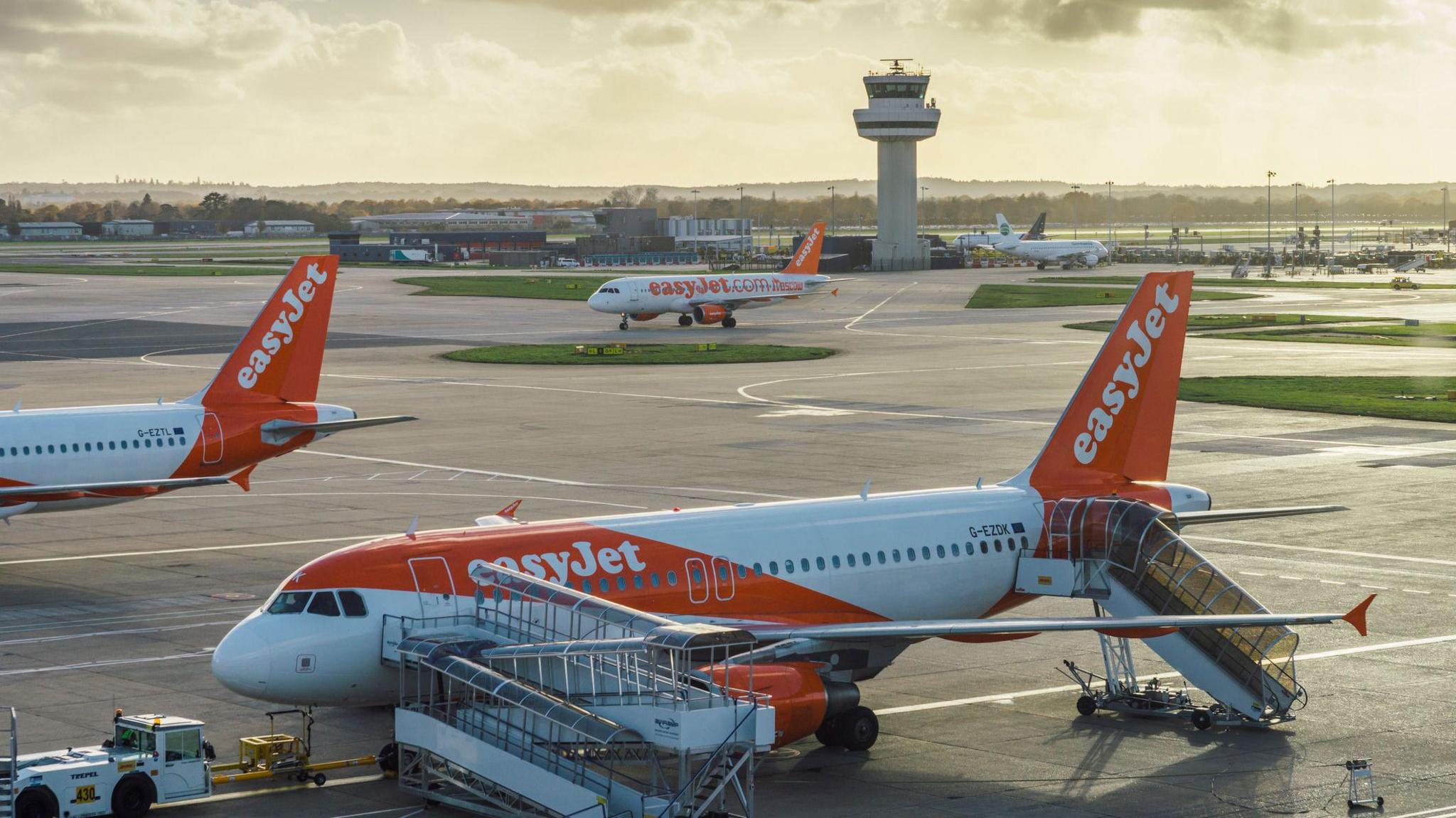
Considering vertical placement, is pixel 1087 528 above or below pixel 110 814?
above

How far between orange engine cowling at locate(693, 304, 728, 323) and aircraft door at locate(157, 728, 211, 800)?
359 ft

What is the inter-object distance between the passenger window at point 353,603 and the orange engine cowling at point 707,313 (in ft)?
354

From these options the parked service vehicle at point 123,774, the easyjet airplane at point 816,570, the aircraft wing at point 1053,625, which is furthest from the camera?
the easyjet airplane at point 816,570

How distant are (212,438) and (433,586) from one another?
23711 millimetres

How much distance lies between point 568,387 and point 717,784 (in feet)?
232

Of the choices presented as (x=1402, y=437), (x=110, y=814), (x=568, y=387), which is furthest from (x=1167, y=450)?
(x=568, y=387)

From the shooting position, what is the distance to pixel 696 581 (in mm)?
30938

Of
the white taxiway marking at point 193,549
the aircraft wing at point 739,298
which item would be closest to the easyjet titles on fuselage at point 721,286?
the aircraft wing at point 739,298

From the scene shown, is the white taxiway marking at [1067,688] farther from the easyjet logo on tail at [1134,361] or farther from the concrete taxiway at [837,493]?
the easyjet logo on tail at [1134,361]

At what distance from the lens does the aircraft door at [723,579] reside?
31.1 m

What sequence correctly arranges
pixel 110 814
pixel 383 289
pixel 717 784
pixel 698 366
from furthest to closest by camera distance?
pixel 383 289, pixel 698 366, pixel 110 814, pixel 717 784

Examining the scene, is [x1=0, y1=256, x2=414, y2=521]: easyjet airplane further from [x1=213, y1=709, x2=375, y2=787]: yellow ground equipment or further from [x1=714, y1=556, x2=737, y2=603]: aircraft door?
[x1=714, y1=556, x2=737, y2=603]: aircraft door

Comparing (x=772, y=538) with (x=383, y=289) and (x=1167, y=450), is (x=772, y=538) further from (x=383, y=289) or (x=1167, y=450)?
(x=383, y=289)

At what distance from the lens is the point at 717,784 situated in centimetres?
2409
